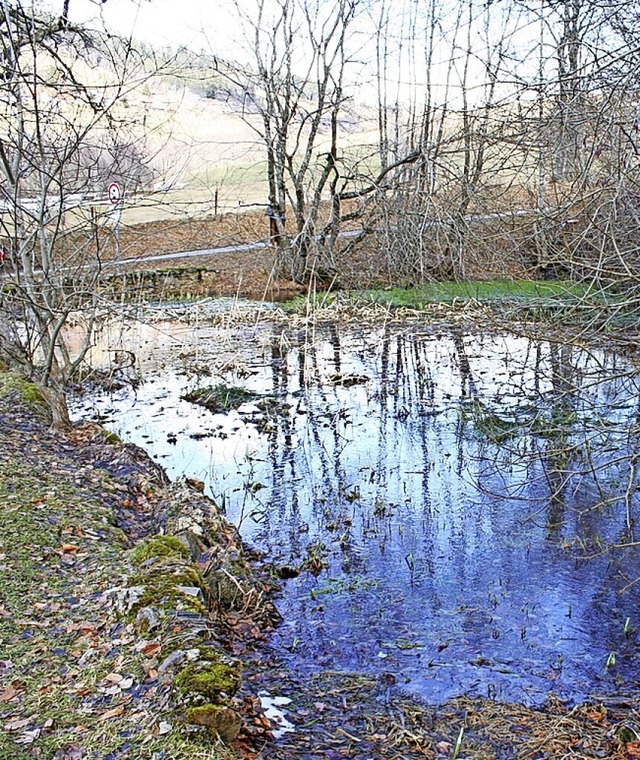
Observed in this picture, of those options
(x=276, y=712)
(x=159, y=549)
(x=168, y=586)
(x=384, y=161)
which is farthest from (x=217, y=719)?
(x=384, y=161)

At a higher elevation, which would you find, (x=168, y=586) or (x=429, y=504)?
(x=168, y=586)

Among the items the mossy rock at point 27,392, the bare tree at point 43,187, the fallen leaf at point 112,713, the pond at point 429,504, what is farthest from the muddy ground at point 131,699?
the mossy rock at point 27,392

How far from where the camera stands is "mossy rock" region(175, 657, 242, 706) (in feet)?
9.48

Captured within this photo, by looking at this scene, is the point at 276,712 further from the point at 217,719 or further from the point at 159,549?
the point at 159,549

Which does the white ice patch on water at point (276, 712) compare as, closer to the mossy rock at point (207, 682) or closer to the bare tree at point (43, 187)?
the mossy rock at point (207, 682)

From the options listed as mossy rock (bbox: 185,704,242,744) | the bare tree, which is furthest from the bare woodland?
mossy rock (bbox: 185,704,242,744)

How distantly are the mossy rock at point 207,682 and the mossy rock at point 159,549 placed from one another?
48.9 inches

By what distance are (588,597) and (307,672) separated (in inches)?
76.7

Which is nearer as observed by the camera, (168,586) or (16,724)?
(16,724)

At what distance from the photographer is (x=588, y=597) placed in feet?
16.1

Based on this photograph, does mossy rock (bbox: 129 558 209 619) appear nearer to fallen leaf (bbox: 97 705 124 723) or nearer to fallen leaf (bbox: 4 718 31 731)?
fallen leaf (bbox: 97 705 124 723)

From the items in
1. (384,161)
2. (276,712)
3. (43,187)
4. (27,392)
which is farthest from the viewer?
(384,161)

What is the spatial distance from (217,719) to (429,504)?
3896mm

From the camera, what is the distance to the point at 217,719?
9.28 feet
